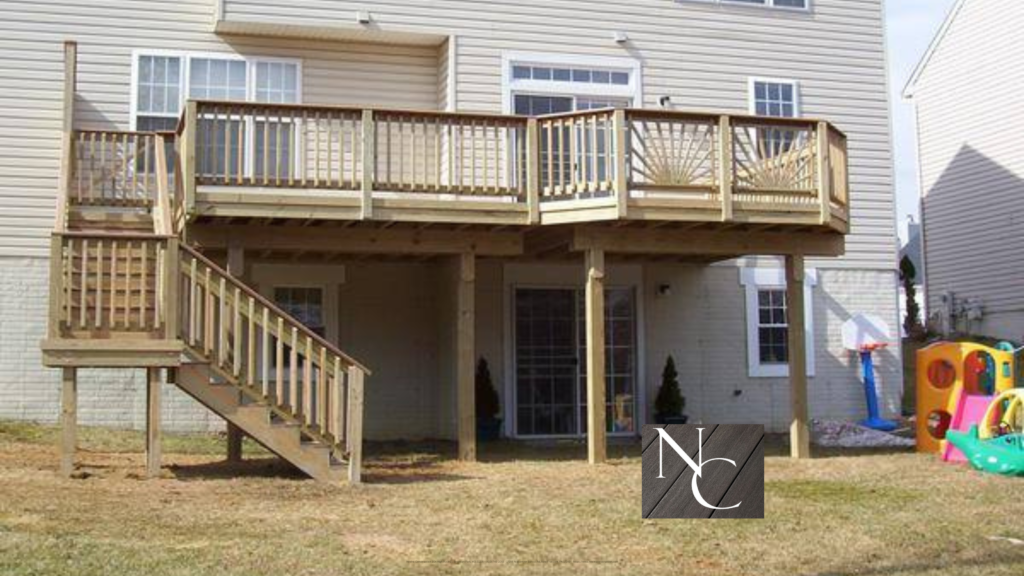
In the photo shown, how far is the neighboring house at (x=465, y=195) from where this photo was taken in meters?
11.8

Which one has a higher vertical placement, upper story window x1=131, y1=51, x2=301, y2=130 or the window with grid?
upper story window x1=131, y1=51, x2=301, y2=130

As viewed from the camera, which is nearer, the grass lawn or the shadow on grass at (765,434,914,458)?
the grass lawn

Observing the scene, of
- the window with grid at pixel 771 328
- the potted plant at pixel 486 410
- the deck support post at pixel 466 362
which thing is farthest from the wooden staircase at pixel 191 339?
the window with grid at pixel 771 328

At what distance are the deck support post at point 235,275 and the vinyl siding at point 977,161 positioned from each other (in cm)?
1646

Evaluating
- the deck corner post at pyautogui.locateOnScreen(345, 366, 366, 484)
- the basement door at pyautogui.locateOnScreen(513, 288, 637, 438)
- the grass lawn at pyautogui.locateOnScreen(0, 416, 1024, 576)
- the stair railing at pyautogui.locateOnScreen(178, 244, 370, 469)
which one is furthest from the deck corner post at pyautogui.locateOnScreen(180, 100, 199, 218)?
the basement door at pyautogui.locateOnScreen(513, 288, 637, 438)

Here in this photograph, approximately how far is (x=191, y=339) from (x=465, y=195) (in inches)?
137

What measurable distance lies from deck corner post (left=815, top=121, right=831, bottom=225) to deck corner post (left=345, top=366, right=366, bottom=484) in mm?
5590

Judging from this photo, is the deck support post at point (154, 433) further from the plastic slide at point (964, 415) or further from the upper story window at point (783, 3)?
the upper story window at point (783, 3)

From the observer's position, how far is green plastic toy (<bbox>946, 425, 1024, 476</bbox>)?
11195 mm

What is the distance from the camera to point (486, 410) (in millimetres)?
15094

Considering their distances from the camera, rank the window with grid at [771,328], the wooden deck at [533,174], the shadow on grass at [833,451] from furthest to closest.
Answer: the window with grid at [771,328] < the shadow on grass at [833,451] < the wooden deck at [533,174]

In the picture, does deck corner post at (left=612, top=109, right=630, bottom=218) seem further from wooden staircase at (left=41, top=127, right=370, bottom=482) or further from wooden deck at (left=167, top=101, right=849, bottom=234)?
wooden staircase at (left=41, top=127, right=370, bottom=482)

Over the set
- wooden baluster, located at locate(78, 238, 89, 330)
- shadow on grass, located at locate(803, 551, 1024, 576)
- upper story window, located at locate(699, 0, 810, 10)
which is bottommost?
shadow on grass, located at locate(803, 551, 1024, 576)

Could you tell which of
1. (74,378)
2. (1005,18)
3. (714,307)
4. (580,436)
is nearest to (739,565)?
(74,378)
